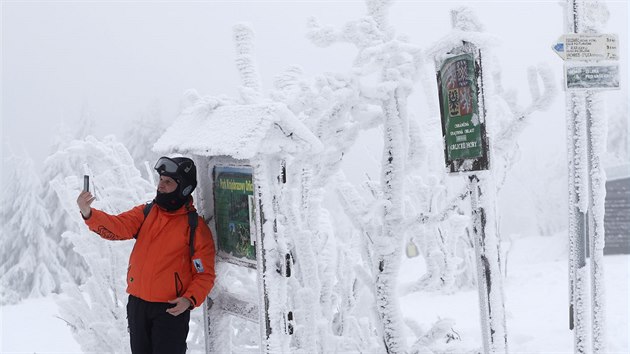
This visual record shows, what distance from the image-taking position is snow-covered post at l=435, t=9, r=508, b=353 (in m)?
2.66

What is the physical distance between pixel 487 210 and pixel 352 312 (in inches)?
75.1

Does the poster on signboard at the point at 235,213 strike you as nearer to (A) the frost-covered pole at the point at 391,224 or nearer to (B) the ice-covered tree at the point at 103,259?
(A) the frost-covered pole at the point at 391,224

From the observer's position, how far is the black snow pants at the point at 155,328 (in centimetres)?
308

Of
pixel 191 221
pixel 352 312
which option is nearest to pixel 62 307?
pixel 191 221

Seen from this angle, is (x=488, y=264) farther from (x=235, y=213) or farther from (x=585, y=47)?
(x=585, y=47)

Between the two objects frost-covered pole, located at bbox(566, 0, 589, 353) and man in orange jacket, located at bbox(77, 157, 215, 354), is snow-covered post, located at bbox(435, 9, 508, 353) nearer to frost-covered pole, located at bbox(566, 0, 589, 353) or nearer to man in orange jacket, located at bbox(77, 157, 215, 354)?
frost-covered pole, located at bbox(566, 0, 589, 353)

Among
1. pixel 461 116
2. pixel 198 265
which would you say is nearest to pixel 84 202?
pixel 198 265

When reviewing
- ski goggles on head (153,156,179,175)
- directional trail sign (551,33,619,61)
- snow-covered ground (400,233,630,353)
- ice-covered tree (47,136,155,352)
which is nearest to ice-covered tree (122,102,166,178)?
snow-covered ground (400,233,630,353)

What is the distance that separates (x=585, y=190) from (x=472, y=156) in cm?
124

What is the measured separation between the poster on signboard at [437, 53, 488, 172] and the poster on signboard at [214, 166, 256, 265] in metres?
1.02

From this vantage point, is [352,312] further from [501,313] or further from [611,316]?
[611,316]

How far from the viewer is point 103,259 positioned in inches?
159

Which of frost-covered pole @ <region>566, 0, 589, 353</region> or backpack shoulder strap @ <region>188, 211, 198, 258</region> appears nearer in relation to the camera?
backpack shoulder strap @ <region>188, 211, 198, 258</region>

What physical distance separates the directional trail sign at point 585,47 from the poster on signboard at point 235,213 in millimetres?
1896
